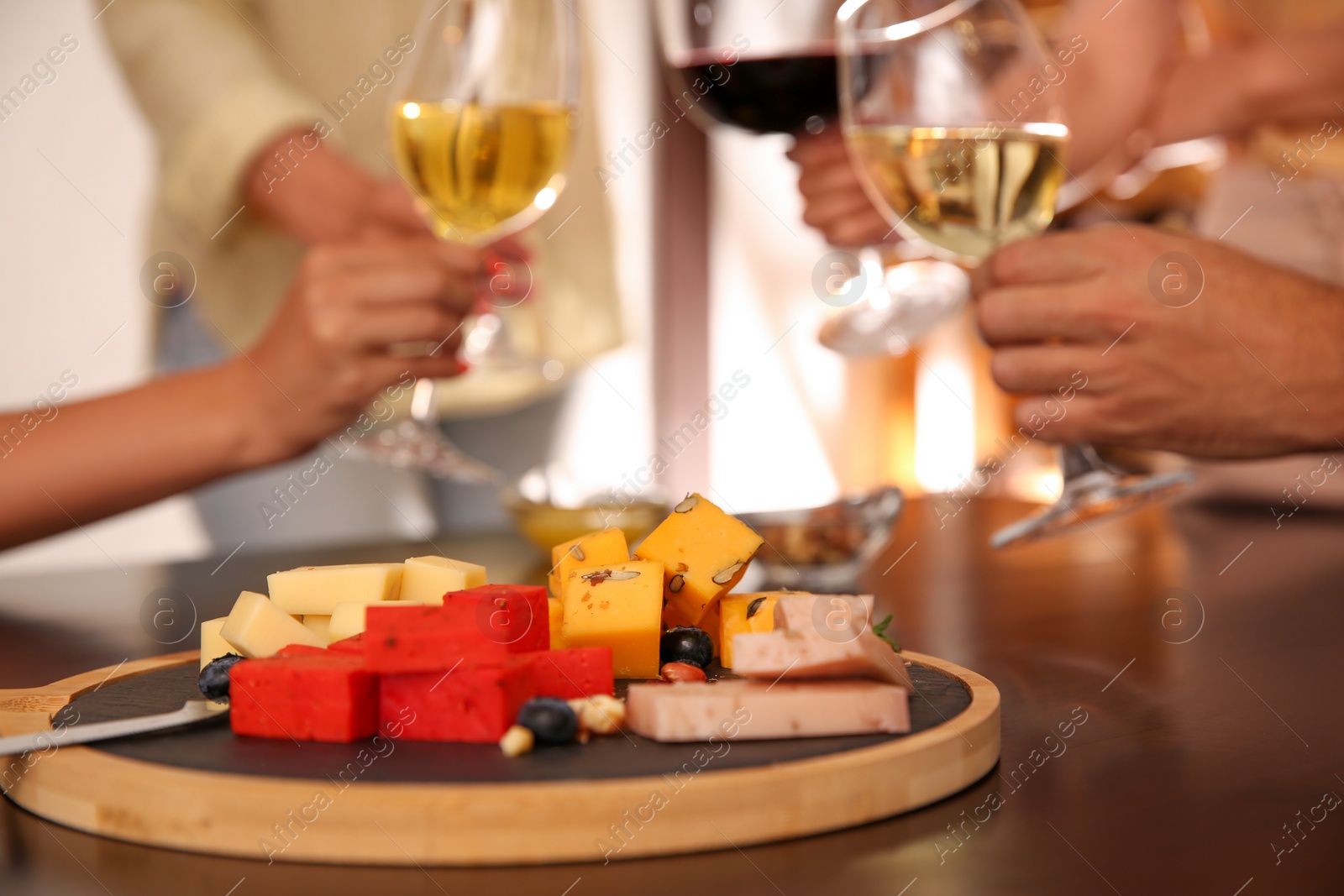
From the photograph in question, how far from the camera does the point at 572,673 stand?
0.64 m

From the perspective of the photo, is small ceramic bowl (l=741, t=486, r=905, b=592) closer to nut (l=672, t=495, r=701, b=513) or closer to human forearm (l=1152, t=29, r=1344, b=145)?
nut (l=672, t=495, r=701, b=513)

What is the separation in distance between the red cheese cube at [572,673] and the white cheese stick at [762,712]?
0.04m

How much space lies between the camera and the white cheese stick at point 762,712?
1.90 ft

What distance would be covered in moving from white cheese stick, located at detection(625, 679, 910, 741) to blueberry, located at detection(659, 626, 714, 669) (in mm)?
121

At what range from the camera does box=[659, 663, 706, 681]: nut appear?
2.24ft

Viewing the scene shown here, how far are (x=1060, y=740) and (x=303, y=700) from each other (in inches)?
15.9

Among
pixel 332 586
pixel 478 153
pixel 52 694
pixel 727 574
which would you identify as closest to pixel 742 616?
pixel 727 574

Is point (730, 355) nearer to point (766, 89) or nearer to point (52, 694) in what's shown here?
point (766, 89)

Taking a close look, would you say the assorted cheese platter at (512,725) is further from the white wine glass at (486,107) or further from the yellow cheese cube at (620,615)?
the white wine glass at (486,107)

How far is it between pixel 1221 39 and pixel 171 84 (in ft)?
9.95

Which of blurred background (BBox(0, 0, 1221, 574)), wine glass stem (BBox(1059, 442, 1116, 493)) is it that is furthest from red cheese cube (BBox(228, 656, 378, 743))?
blurred background (BBox(0, 0, 1221, 574))

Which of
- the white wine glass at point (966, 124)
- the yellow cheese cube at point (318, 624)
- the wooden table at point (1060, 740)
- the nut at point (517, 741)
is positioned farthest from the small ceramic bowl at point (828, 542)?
the nut at point (517, 741)

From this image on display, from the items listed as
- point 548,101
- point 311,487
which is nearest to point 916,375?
point 311,487

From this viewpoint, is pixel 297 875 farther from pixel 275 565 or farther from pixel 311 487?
pixel 311 487
